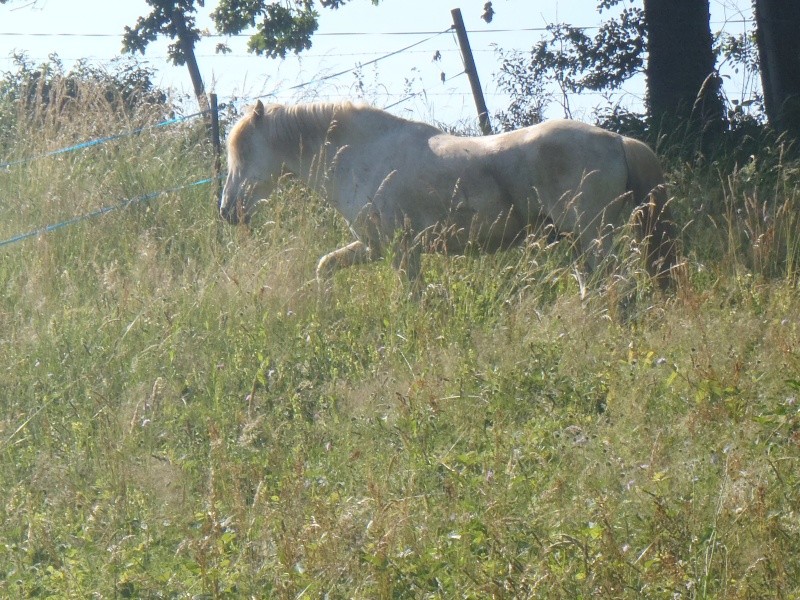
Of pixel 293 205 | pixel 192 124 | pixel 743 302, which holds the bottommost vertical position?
pixel 743 302

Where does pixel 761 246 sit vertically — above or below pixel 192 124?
below

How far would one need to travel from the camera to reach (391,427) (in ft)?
15.4

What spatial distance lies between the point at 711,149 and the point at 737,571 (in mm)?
7464

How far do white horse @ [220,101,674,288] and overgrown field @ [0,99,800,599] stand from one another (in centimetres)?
25

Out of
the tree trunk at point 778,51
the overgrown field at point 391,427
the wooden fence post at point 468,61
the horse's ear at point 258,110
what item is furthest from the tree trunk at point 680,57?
the horse's ear at point 258,110

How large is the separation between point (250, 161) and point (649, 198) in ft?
8.97

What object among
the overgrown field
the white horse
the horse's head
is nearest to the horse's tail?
the white horse

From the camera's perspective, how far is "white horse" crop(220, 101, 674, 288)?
6.66m

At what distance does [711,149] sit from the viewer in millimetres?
10195

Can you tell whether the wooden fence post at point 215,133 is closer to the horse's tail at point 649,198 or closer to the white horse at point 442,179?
the white horse at point 442,179

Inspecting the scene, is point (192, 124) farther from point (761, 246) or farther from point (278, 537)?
point (278, 537)

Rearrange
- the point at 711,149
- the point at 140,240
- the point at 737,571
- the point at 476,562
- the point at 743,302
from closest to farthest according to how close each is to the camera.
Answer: the point at 737,571 < the point at 476,562 < the point at 743,302 < the point at 140,240 < the point at 711,149

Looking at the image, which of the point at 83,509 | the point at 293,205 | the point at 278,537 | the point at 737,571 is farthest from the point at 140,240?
the point at 737,571

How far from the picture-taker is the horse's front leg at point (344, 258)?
6.94 meters
